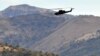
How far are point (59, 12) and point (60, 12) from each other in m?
0.19

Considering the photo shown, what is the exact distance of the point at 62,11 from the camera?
82562 millimetres

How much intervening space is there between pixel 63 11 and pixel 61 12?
626 millimetres

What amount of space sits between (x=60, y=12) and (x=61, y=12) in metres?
0.20

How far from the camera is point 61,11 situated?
82688mm

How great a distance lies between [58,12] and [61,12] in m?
0.59

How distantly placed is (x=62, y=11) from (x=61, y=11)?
0.75ft

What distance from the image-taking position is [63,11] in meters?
82.4

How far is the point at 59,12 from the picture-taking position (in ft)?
269

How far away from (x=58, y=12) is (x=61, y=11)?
0.84m

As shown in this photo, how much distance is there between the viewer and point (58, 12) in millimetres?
82125

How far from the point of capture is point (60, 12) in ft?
269

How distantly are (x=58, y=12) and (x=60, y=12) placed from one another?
16.7 inches
